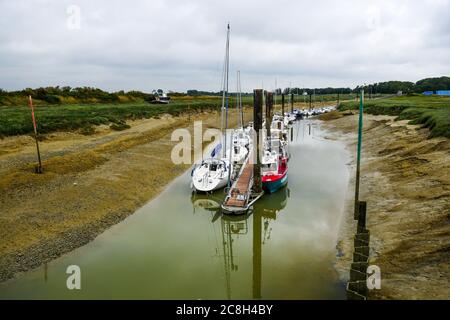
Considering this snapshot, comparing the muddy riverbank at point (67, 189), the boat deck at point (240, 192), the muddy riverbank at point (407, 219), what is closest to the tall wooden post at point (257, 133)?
the boat deck at point (240, 192)

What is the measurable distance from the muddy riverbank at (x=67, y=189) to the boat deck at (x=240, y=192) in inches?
228

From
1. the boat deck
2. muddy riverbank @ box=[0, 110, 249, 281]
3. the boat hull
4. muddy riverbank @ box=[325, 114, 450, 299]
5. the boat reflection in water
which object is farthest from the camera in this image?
the boat hull

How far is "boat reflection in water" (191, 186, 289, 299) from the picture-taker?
14.6m

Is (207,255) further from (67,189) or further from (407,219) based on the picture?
(67,189)

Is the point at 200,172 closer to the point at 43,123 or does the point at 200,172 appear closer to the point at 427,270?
the point at 427,270

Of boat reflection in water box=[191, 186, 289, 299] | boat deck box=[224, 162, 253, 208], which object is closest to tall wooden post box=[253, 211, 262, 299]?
boat reflection in water box=[191, 186, 289, 299]

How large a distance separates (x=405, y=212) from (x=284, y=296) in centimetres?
856

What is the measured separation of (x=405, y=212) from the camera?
17.2m

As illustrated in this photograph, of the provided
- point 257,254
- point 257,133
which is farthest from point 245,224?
point 257,133

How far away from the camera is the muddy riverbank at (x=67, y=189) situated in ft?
50.6

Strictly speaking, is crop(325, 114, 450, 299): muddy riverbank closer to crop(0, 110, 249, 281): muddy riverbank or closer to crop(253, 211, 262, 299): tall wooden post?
crop(253, 211, 262, 299): tall wooden post

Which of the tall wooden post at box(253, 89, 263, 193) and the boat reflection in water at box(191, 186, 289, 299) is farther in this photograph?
the tall wooden post at box(253, 89, 263, 193)

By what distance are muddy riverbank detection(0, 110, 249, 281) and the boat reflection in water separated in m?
4.42

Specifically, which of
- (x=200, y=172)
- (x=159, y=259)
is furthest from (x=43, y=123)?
(x=159, y=259)
